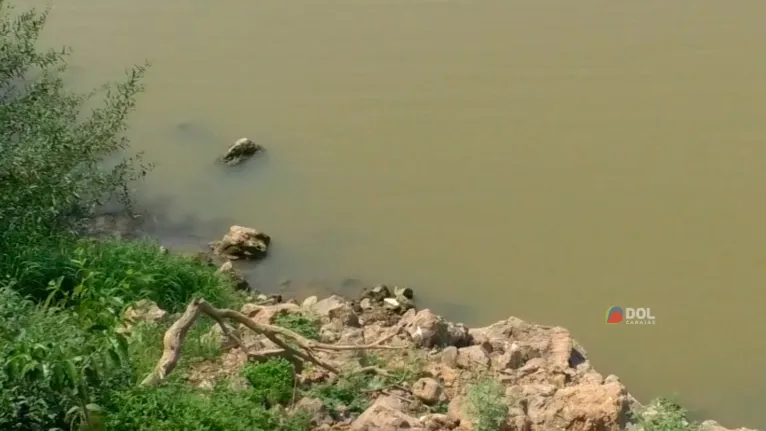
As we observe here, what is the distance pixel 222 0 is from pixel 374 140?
366cm

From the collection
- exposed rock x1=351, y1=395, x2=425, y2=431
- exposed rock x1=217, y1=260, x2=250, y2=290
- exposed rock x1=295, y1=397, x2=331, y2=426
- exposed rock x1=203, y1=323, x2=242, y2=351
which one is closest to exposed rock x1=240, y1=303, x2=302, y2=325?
exposed rock x1=203, y1=323, x2=242, y2=351

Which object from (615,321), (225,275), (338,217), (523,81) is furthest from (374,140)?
(615,321)

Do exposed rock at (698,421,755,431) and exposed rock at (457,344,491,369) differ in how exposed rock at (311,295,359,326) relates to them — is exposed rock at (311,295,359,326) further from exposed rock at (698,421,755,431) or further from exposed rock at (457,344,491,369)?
exposed rock at (698,421,755,431)

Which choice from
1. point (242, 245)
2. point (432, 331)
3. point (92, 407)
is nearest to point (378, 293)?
point (432, 331)

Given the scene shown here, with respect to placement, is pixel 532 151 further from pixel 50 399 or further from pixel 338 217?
pixel 50 399

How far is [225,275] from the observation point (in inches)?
265

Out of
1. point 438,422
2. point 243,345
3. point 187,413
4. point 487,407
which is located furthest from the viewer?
point 243,345

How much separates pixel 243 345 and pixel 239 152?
3558 mm

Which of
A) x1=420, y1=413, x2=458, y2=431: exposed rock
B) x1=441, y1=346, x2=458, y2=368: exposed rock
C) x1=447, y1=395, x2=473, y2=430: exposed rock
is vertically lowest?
x1=420, y1=413, x2=458, y2=431: exposed rock

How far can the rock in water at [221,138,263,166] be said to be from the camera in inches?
327

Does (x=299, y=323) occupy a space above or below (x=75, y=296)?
above

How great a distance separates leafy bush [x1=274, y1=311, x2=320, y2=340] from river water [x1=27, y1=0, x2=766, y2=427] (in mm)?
1300

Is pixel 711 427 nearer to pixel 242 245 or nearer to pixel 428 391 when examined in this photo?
pixel 428 391

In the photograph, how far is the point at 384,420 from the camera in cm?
443
